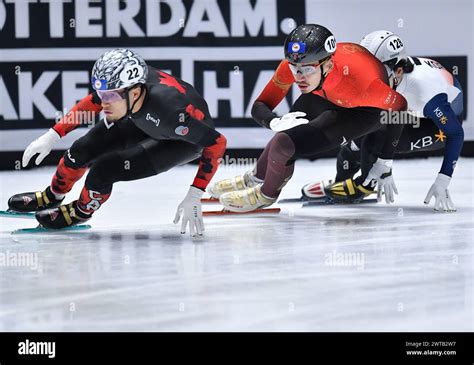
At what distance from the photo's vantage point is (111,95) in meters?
5.09

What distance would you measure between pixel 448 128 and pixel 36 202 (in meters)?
2.56

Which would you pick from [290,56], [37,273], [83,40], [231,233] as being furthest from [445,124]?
[83,40]

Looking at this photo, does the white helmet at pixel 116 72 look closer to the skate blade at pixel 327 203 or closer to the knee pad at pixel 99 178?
the knee pad at pixel 99 178

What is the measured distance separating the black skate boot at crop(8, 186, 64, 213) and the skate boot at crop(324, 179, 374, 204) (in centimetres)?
186

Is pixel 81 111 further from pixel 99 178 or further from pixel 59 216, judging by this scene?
pixel 59 216

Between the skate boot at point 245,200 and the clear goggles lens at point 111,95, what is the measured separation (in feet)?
4.43

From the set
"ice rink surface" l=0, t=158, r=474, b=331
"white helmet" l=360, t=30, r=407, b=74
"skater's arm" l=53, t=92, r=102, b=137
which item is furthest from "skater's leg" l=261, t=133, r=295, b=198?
"skater's arm" l=53, t=92, r=102, b=137

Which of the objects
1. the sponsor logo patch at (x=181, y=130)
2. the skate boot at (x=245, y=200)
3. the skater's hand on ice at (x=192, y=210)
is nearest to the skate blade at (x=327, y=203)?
the skate boot at (x=245, y=200)

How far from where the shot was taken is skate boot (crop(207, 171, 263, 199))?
665 centimetres

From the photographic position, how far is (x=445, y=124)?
242 inches

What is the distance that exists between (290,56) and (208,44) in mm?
3186

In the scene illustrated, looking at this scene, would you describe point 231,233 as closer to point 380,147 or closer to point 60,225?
point 60,225

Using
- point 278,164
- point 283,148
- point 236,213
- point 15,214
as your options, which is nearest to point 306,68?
point 283,148

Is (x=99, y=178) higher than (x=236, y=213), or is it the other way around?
(x=99, y=178)
